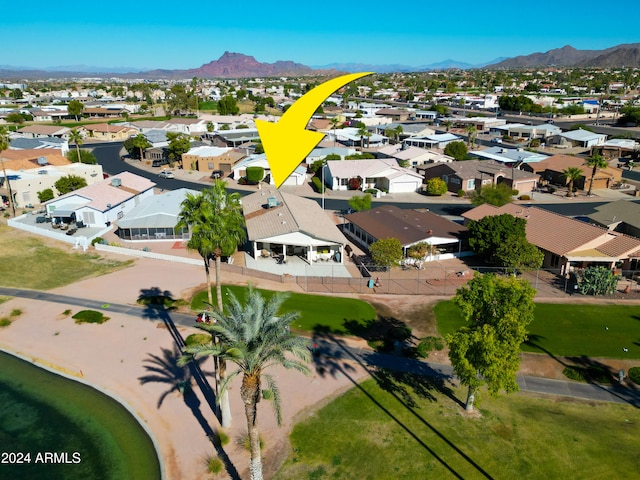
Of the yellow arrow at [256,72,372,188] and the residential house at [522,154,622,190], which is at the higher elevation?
the yellow arrow at [256,72,372,188]

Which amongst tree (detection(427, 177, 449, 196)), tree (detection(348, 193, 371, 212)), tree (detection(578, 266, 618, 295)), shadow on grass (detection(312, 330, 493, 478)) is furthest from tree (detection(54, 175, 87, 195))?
tree (detection(578, 266, 618, 295))

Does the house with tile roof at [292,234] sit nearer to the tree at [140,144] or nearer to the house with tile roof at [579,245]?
the house with tile roof at [579,245]

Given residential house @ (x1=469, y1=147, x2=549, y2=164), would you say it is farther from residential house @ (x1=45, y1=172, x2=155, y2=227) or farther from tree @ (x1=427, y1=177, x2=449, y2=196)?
residential house @ (x1=45, y1=172, x2=155, y2=227)

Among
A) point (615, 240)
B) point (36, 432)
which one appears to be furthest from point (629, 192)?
point (36, 432)

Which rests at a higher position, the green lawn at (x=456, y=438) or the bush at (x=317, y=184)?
the bush at (x=317, y=184)

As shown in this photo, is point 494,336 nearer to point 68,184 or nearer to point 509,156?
point 68,184

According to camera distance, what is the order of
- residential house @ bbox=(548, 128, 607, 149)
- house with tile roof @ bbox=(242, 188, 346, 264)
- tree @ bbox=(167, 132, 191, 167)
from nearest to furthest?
house with tile roof @ bbox=(242, 188, 346, 264), tree @ bbox=(167, 132, 191, 167), residential house @ bbox=(548, 128, 607, 149)

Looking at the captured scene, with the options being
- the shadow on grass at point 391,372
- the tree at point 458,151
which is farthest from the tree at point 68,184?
the tree at point 458,151
